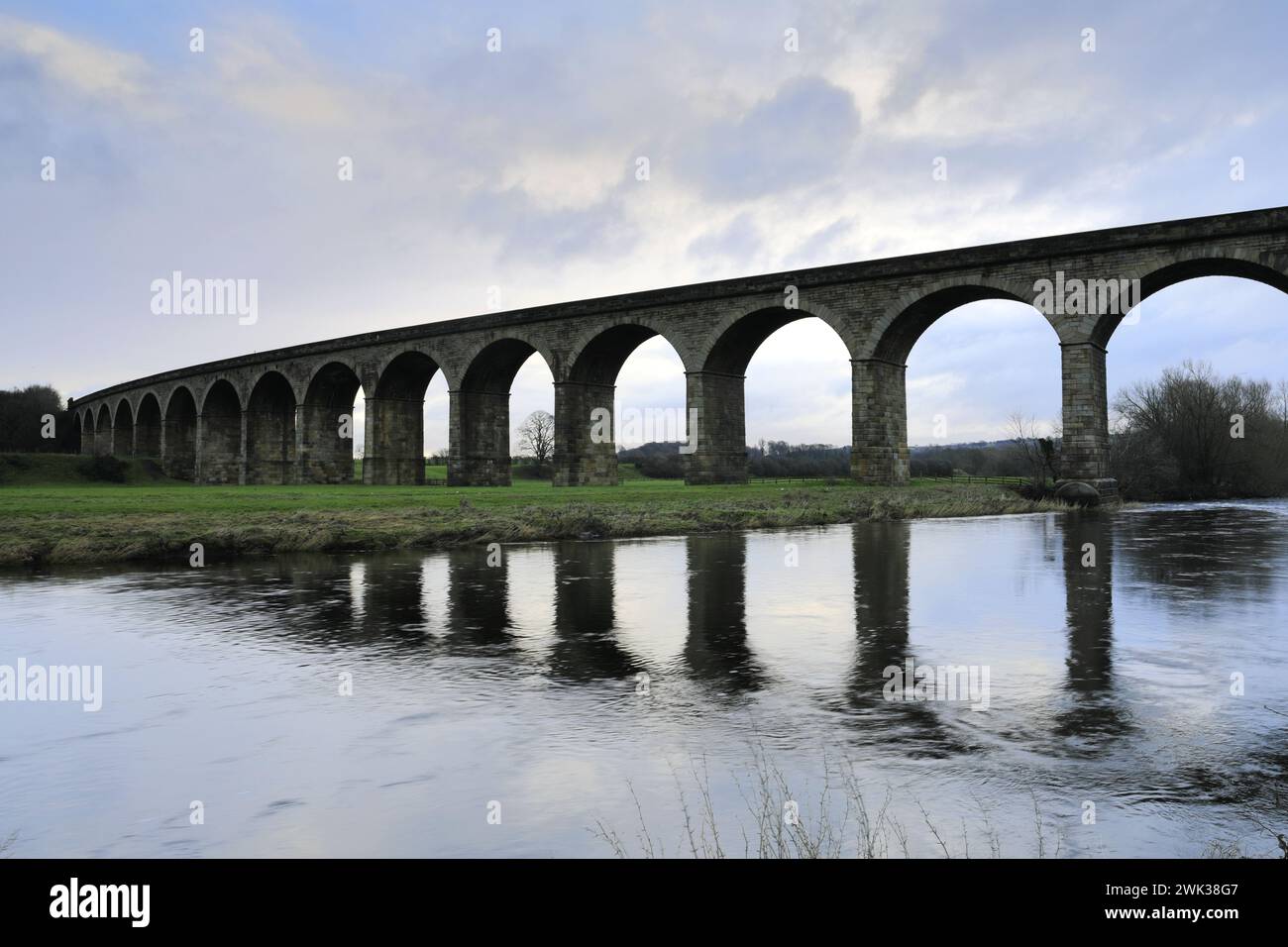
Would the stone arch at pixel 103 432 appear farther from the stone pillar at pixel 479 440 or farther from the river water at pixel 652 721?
the river water at pixel 652 721

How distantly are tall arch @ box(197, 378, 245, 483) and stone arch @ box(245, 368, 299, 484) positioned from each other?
12.5 feet

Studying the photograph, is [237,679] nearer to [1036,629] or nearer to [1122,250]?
[1036,629]

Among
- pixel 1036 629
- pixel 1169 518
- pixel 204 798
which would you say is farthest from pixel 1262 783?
pixel 1169 518

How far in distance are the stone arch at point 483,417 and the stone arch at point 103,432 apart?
199 ft

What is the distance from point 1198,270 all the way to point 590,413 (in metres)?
25.6

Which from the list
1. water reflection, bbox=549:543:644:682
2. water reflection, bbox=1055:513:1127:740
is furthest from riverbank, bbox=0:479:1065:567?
water reflection, bbox=1055:513:1127:740

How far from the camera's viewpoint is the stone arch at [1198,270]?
1131 inches

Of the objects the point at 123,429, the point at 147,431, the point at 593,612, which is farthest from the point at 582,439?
the point at 123,429

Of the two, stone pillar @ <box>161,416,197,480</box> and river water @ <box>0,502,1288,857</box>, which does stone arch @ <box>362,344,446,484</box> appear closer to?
stone pillar @ <box>161,416,197,480</box>

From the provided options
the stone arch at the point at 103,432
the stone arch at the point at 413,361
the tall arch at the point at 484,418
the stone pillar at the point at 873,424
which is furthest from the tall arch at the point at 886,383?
the stone arch at the point at 103,432

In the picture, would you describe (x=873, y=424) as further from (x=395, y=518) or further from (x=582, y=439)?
(x=395, y=518)

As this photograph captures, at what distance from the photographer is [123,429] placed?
90.1 meters
